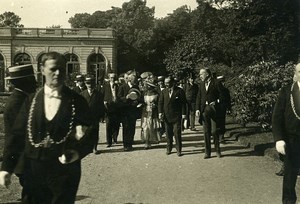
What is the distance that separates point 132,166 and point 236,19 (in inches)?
973

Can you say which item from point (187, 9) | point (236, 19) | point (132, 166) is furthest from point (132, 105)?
point (187, 9)

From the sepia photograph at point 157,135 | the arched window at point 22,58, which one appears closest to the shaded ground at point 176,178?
the sepia photograph at point 157,135

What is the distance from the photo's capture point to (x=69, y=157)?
165 inches

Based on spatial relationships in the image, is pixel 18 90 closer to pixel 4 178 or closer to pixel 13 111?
pixel 13 111

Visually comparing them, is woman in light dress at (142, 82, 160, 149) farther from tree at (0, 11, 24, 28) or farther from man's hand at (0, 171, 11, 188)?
tree at (0, 11, 24, 28)

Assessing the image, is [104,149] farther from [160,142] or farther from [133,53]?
[133,53]

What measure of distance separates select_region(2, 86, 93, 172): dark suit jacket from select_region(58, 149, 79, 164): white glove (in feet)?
0.10

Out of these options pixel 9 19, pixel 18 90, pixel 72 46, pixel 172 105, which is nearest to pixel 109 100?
pixel 172 105

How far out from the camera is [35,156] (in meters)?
4.23

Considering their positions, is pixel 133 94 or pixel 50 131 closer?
pixel 50 131

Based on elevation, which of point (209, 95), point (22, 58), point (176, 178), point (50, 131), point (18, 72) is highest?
point (22, 58)

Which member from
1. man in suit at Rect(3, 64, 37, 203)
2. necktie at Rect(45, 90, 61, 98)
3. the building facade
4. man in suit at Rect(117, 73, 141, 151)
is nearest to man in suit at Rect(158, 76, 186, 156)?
man in suit at Rect(117, 73, 141, 151)

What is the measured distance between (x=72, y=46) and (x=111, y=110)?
42.5m

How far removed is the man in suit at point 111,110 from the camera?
13.0m
